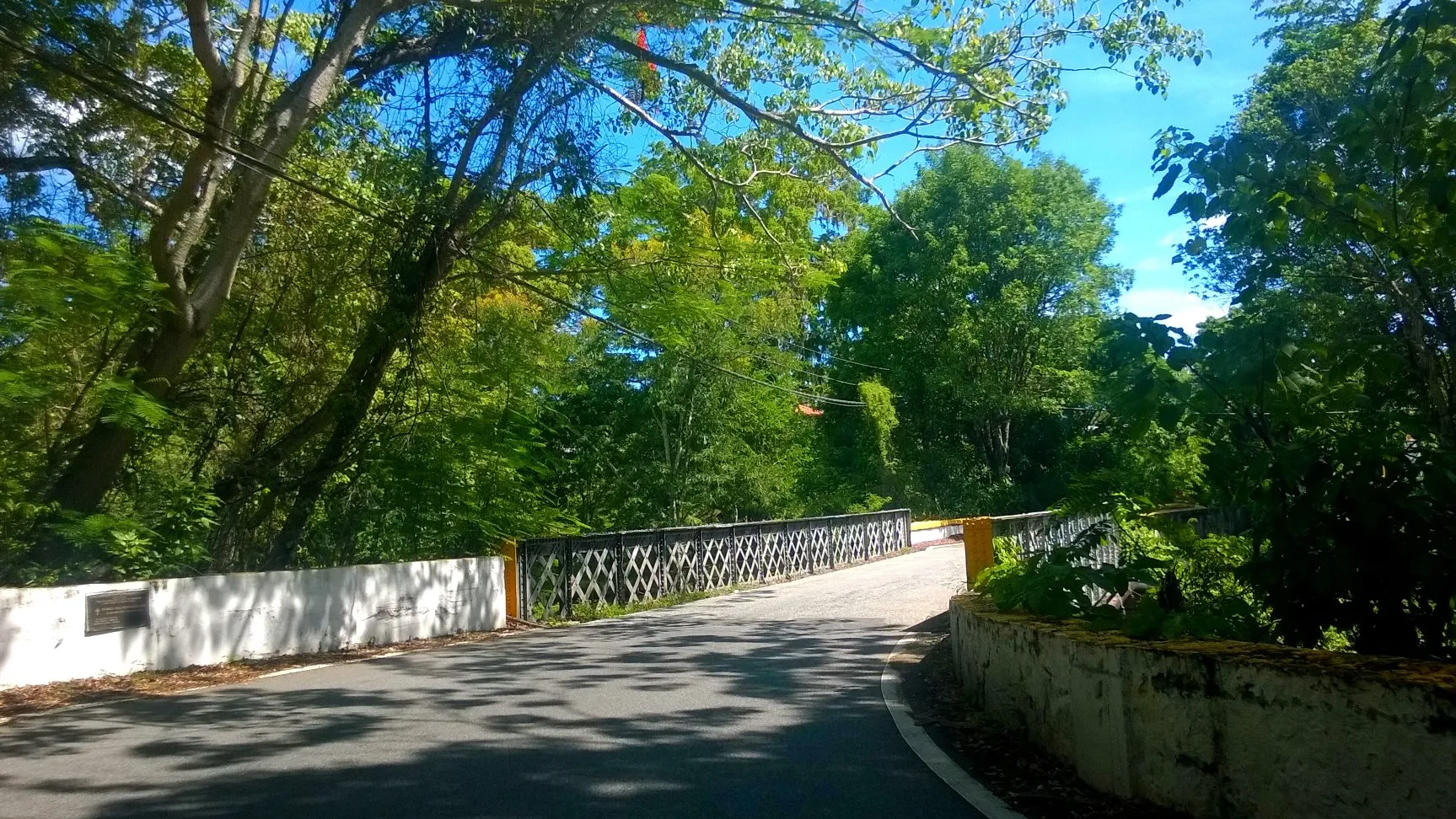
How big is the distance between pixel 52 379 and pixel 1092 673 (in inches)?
432

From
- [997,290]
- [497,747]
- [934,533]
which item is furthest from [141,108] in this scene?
[934,533]

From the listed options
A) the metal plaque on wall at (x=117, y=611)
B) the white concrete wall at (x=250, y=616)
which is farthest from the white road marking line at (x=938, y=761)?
the metal plaque on wall at (x=117, y=611)

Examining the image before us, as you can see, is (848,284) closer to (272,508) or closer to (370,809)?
(272,508)

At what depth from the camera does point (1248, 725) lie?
445 centimetres

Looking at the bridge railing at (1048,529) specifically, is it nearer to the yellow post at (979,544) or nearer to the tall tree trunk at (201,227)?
the yellow post at (979,544)

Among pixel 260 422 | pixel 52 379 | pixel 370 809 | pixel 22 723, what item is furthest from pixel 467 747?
pixel 260 422

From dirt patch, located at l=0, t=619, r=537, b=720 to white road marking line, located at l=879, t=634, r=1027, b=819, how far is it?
20.9ft

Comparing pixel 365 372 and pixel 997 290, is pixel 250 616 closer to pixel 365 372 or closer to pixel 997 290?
pixel 365 372

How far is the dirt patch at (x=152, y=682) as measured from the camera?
8789 mm

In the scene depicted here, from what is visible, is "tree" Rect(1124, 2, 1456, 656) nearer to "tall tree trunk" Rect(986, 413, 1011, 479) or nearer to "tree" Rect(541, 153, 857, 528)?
"tree" Rect(541, 153, 857, 528)

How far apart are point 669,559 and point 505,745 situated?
42.0ft

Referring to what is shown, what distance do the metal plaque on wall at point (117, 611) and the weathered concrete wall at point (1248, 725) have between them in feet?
28.8

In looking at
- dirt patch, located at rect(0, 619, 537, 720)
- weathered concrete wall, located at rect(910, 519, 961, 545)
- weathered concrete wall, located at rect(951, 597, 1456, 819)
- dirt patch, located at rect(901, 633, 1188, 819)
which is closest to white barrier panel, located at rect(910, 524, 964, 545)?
weathered concrete wall, located at rect(910, 519, 961, 545)

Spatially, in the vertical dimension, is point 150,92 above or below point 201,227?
above
